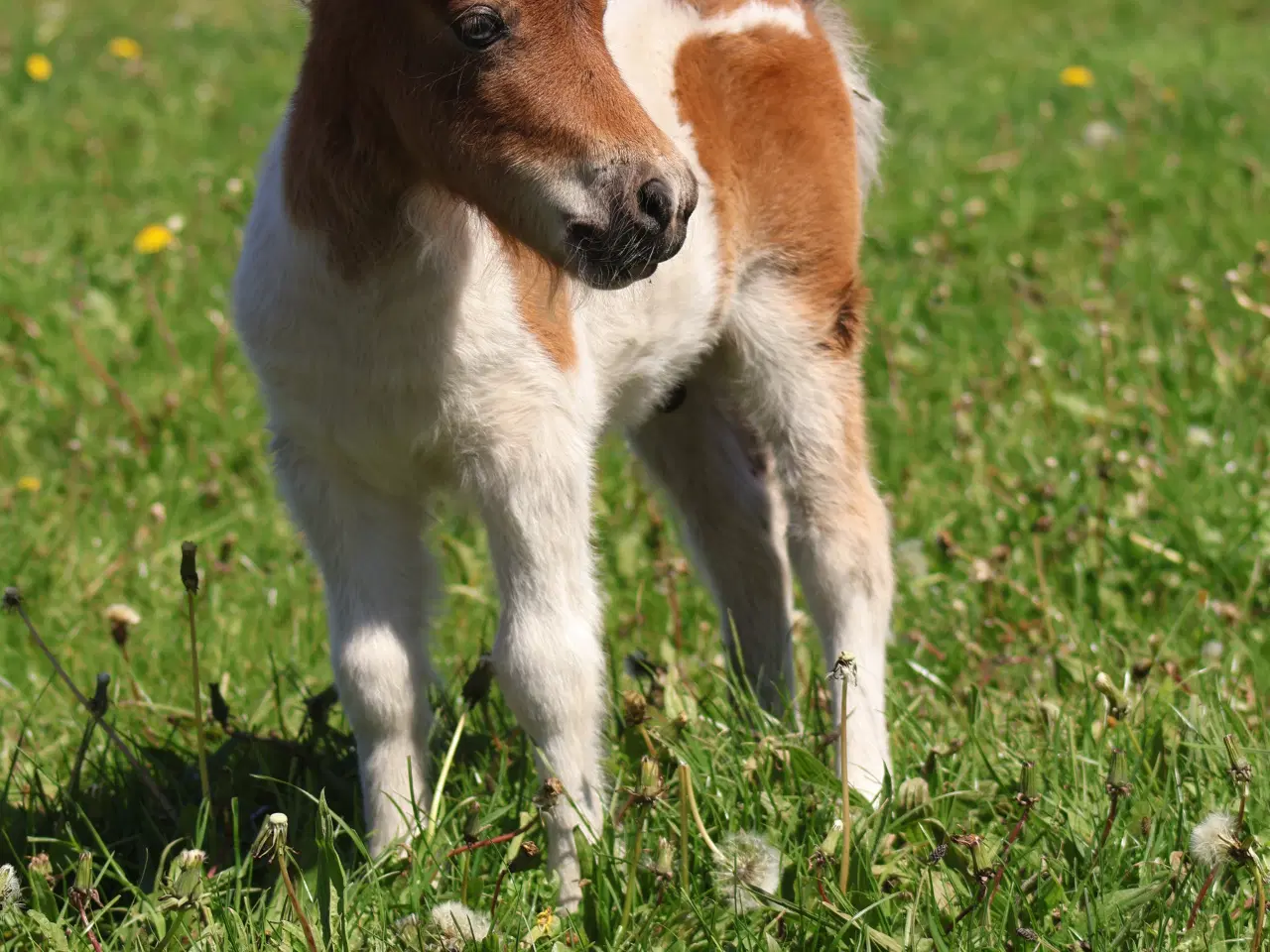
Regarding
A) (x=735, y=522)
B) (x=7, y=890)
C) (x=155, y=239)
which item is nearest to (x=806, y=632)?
(x=735, y=522)

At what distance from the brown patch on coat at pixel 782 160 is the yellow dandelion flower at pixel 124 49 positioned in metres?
6.80

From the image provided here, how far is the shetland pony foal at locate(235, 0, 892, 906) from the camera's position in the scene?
2584 mm

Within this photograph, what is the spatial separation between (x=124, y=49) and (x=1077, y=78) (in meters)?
5.62

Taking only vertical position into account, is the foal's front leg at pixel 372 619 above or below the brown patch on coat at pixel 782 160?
below

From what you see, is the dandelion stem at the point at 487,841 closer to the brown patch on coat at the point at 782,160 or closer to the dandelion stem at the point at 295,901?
the dandelion stem at the point at 295,901

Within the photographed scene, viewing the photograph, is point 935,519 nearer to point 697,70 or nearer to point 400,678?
point 697,70

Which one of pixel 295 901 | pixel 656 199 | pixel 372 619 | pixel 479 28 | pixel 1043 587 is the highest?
pixel 479 28

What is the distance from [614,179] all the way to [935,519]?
244cm

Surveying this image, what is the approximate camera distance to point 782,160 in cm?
369

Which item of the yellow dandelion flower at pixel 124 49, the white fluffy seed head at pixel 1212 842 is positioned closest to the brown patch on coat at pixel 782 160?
the white fluffy seed head at pixel 1212 842

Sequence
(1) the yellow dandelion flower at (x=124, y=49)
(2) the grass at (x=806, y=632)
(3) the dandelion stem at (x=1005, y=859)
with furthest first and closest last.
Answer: (1) the yellow dandelion flower at (x=124, y=49), (2) the grass at (x=806, y=632), (3) the dandelion stem at (x=1005, y=859)

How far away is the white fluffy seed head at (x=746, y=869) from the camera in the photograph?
104 inches

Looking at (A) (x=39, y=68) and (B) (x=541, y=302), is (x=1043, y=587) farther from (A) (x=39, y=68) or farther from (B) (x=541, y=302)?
(A) (x=39, y=68)

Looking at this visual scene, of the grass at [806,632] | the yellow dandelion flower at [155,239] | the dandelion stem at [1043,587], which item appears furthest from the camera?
the yellow dandelion flower at [155,239]
